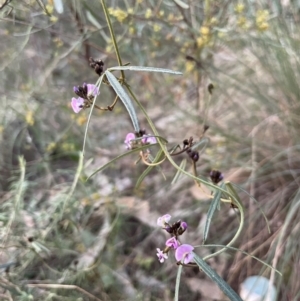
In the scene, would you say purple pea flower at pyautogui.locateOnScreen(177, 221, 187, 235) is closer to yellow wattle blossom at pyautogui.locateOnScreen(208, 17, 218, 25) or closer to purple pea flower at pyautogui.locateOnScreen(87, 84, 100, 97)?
purple pea flower at pyautogui.locateOnScreen(87, 84, 100, 97)

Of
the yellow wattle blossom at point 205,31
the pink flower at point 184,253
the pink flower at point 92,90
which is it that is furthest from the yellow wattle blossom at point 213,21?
the pink flower at point 184,253

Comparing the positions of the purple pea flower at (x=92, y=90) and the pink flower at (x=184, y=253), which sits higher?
the purple pea flower at (x=92, y=90)

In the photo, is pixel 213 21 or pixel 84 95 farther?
pixel 213 21

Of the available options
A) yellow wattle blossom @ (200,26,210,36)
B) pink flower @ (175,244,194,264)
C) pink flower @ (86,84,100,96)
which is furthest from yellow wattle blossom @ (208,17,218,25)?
pink flower @ (175,244,194,264)

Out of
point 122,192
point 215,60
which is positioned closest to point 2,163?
point 122,192

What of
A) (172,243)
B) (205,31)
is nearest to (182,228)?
(172,243)

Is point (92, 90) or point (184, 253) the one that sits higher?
point (92, 90)

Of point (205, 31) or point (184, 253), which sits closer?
point (184, 253)

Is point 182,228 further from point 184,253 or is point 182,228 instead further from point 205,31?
point 205,31

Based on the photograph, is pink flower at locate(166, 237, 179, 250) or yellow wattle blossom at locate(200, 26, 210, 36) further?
yellow wattle blossom at locate(200, 26, 210, 36)

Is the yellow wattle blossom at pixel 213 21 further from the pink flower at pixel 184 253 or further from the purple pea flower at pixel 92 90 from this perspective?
the pink flower at pixel 184 253

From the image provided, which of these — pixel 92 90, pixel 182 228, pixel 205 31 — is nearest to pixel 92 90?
pixel 92 90

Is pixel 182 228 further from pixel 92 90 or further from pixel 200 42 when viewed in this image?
pixel 200 42
